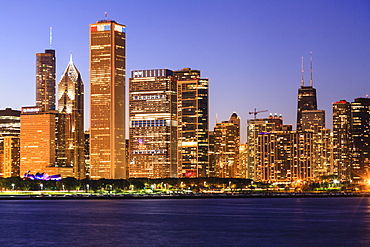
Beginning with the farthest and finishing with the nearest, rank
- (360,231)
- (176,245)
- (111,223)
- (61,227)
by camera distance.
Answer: (111,223)
(61,227)
(360,231)
(176,245)

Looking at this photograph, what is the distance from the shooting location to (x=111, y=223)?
114938mm

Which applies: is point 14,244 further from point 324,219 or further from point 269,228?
point 324,219

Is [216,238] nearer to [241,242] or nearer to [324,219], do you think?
[241,242]

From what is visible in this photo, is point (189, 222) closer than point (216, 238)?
No

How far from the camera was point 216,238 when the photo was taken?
88.3 m

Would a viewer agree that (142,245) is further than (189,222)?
No

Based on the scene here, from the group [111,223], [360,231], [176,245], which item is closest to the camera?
[176,245]

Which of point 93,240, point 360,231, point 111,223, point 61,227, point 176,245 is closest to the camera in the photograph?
point 176,245

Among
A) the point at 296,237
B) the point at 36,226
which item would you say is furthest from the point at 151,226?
the point at 296,237

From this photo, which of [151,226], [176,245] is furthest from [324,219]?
[176,245]

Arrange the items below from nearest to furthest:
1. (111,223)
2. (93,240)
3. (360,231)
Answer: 1. (93,240)
2. (360,231)
3. (111,223)

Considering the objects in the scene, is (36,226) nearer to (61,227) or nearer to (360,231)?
(61,227)

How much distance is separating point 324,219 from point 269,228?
71.1ft

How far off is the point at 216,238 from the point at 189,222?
28.8m
